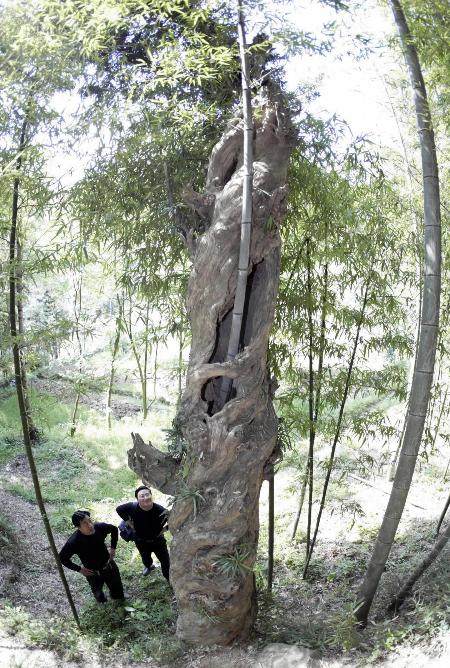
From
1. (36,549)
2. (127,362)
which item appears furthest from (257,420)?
(127,362)

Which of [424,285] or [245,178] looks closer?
[424,285]

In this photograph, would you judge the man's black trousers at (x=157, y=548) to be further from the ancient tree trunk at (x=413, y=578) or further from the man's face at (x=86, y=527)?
the ancient tree trunk at (x=413, y=578)

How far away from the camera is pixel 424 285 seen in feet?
10.6

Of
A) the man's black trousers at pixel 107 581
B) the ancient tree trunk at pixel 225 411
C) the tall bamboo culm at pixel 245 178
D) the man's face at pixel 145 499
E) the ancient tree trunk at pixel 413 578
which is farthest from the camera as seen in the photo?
the man's black trousers at pixel 107 581

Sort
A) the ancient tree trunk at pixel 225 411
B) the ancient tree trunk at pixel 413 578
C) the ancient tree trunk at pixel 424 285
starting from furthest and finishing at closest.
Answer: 1. the ancient tree trunk at pixel 413 578
2. the ancient tree trunk at pixel 225 411
3. the ancient tree trunk at pixel 424 285

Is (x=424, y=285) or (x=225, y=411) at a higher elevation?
(x=424, y=285)

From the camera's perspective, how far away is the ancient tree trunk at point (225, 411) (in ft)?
12.0

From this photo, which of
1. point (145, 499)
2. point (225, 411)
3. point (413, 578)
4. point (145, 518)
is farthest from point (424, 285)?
point (145, 518)

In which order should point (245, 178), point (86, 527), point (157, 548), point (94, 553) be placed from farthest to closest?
point (157, 548)
point (94, 553)
point (86, 527)
point (245, 178)

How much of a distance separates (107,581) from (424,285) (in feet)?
10.8

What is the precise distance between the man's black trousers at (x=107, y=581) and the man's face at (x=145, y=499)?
0.51m

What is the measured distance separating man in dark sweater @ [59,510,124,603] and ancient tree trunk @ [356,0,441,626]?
215 centimetres

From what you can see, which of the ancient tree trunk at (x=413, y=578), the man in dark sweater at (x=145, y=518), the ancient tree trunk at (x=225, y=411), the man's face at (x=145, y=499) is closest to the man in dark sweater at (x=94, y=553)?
the man in dark sweater at (x=145, y=518)

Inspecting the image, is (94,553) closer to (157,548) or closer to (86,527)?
(86,527)
